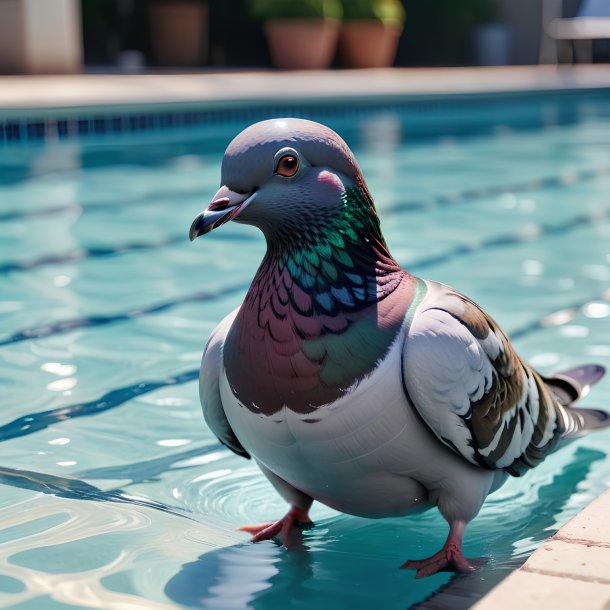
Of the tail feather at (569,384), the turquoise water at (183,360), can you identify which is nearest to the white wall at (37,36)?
the turquoise water at (183,360)

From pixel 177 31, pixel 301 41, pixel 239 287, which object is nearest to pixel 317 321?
pixel 239 287

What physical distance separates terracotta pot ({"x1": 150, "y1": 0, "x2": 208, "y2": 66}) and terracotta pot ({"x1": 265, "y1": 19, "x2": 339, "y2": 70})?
1535 mm

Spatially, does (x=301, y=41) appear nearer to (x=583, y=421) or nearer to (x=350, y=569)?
(x=583, y=421)

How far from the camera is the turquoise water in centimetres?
225

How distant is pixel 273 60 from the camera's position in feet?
58.6

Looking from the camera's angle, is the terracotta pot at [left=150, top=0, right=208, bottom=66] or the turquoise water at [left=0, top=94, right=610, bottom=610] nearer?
the turquoise water at [left=0, top=94, right=610, bottom=610]

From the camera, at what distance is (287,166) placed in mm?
1929

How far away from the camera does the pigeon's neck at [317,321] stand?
197 centimetres

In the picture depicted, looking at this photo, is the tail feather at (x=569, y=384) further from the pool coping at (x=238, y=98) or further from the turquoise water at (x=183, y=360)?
the pool coping at (x=238, y=98)

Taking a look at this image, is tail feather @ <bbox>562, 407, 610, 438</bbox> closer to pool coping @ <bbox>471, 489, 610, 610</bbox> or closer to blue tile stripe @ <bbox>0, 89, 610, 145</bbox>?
pool coping @ <bbox>471, 489, 610, 610</bbox>

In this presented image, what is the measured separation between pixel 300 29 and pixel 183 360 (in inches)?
533

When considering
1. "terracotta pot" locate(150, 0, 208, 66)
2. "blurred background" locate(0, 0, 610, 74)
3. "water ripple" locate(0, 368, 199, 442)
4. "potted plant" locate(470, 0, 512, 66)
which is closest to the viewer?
"water ripple" locate(0, 368, 199, 442)

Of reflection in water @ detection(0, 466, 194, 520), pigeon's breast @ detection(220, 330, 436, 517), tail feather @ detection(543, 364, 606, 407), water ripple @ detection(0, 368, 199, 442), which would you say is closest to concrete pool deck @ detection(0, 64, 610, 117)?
water ripple @ detection(0, 368, 199, 442)

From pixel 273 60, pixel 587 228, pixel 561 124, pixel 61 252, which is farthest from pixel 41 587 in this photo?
pixel 273 60
